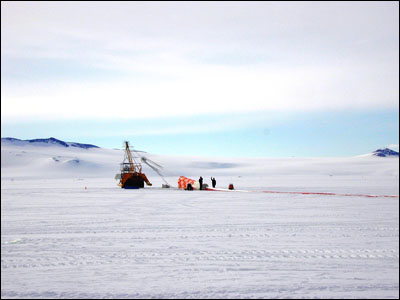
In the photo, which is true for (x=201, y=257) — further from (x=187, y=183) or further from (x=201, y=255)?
(x=187, y=183)

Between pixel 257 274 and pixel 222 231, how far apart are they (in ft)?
13.8

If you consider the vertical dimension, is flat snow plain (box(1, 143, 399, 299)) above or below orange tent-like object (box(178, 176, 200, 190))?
below

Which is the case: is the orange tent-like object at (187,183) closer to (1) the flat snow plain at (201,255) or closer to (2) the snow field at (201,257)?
(1) the flat snow plain at (201,255)

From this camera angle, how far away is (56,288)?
236 inches

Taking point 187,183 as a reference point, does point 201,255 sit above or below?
below

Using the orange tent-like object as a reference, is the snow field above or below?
below

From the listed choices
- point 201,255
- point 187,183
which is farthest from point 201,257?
point 187,183

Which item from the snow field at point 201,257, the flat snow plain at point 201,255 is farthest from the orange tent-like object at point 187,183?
the snow field at point 201,257

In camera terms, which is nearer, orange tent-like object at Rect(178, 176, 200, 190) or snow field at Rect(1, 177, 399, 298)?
snow field at Rect(1, 177, 399, 298)

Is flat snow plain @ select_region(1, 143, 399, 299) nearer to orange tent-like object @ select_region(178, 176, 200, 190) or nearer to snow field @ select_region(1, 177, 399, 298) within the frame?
snow field @ select_region(1, 177, 399, 298)

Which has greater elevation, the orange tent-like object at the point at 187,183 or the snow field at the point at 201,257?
the orange tent-like object at the point at 187,183

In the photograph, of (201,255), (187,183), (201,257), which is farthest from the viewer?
(187,183)

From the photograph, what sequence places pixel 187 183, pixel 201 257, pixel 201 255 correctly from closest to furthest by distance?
pixel 201 257, pixel 201 255, pixel 187 183

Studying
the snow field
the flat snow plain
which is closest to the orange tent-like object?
the flat snow plain
